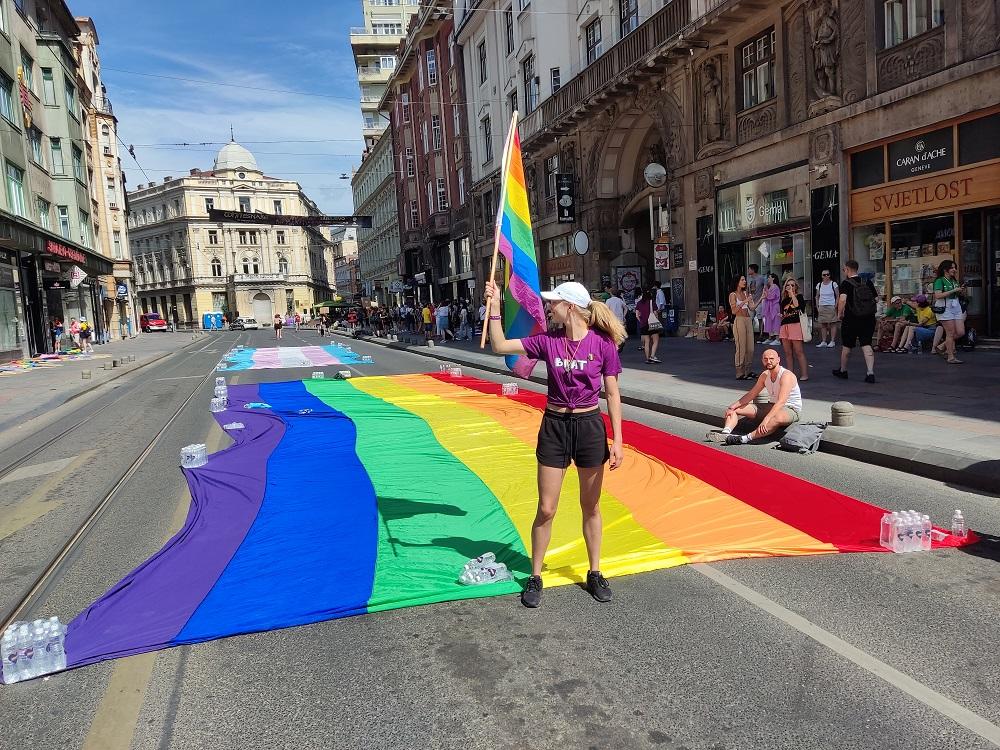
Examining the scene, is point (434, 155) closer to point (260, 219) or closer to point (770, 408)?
point (260, 219)

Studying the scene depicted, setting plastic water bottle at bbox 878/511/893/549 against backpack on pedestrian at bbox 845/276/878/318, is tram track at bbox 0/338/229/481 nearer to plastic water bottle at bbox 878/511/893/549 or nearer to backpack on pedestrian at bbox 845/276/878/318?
plastic water bottle at bbox 878/511/893/549

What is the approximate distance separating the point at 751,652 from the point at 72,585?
4174mm

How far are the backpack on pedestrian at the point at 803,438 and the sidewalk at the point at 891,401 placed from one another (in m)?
0.14

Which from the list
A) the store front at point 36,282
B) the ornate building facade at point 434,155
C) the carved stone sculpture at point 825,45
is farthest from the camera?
the ornate building facade at point 434,155

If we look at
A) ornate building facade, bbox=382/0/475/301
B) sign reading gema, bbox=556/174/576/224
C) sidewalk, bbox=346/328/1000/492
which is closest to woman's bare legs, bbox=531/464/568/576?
sidewalk, bbox=346/328/1000/492

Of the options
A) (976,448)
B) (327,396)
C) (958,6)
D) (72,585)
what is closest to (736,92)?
(958,6)

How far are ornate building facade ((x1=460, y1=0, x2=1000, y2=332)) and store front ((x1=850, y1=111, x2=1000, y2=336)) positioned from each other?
3cm

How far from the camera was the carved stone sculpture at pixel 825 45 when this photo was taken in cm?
1620

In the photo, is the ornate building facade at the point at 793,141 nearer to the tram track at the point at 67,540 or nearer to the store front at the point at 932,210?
the store front at the point at 932,210

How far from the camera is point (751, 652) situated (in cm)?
347

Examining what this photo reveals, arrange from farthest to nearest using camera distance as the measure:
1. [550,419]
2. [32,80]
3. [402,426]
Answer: [32,80] < [402,426] < [550,419]

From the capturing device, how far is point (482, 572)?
14.5ft

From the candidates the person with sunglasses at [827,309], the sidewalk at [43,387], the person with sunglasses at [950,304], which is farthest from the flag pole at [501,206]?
the person with sunglasses at [827,309]

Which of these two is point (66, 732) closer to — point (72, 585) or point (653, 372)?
point (72, 585)
